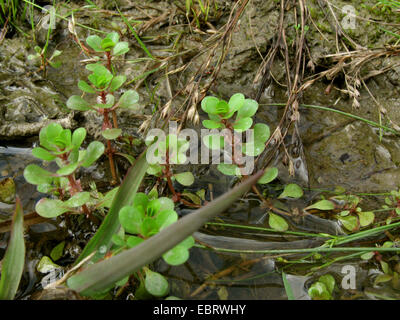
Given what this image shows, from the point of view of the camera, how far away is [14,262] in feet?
4.19

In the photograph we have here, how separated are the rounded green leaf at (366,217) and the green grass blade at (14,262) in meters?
1.50

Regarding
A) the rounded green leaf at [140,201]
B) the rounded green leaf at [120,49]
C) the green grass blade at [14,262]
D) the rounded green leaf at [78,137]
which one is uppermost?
the rounded green leaf at [120,49]

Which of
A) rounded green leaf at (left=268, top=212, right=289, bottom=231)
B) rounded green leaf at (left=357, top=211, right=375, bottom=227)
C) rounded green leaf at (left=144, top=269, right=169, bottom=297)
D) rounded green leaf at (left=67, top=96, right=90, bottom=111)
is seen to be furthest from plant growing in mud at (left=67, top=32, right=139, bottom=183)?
rounded green leaf at (left=357, top=211, right=375, bottom=227)

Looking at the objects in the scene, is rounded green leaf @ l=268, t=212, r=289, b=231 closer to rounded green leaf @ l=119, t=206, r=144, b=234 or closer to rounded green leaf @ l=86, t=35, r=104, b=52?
rounded green leaf @ l=119, t=206, r=144, b=234

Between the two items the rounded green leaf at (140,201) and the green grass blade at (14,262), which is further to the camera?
the rounded green leaf at (140,201)

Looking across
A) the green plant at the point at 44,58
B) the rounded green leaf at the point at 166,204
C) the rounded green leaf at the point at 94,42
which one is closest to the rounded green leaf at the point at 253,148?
the rounded green leaf at the point at 166,204

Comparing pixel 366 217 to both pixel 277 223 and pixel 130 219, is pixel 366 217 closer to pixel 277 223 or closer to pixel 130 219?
pixel 277 223

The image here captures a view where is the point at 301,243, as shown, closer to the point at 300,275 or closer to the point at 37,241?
the point at 300,275

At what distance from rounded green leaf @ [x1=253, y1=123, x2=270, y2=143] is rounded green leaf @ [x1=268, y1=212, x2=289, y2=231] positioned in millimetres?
375

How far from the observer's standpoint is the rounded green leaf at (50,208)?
1436mm

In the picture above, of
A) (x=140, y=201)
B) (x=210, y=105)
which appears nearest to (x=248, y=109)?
(x=210, y=105)

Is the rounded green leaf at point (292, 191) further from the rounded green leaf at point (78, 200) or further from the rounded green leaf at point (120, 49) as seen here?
the rounded green leaf at point (120, 49)

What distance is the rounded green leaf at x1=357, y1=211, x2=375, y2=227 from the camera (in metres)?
1.68

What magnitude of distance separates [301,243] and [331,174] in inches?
19.7
